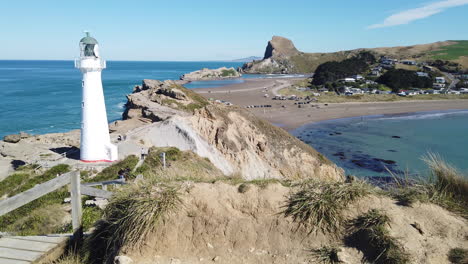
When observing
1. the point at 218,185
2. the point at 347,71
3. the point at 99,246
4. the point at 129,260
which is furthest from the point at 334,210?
the point at 347,71

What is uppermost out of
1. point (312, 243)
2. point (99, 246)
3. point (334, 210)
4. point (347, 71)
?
point (347, 71)

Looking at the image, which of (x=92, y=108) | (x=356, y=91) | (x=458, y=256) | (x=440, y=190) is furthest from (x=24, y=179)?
(x=356, y=91)

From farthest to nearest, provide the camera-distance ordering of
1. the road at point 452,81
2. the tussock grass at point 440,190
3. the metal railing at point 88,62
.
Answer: the road at point 452,81, the metal railing at point 88,62, the tussock grass at point 440,190

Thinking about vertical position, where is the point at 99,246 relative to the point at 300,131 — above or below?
above

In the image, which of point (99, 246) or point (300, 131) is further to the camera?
point (300, 131)

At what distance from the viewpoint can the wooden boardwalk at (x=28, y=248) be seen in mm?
5551

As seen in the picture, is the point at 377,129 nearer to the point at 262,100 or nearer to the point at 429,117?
the point at 429,117

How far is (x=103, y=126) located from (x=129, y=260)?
14913mm

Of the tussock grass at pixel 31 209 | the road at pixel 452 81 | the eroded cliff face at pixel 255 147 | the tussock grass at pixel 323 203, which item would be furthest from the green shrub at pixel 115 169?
the road at pixel 452 81

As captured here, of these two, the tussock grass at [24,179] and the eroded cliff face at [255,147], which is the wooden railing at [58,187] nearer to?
the tussock grass at [24,179]

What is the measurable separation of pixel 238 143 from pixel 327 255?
1985cm

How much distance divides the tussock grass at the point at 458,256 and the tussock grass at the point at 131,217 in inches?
172

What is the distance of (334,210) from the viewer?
557cm

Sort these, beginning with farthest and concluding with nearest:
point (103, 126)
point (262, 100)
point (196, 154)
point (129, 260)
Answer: point (262, 100) < point (196, 154) < point (103, 126) < point (129, 260)
